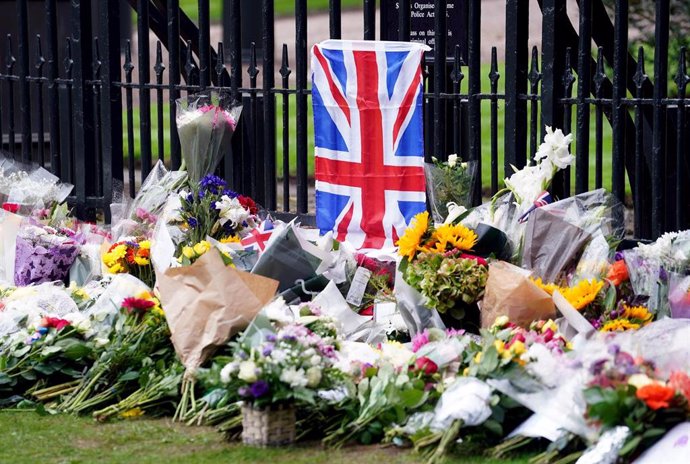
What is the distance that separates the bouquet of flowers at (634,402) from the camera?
14.2 ft

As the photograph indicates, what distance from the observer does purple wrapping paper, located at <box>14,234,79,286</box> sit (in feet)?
23.6

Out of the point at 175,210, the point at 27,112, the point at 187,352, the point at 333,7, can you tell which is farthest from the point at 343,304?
the point at 27,112

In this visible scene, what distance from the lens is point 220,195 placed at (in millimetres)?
7035

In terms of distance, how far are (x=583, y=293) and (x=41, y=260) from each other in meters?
3.28

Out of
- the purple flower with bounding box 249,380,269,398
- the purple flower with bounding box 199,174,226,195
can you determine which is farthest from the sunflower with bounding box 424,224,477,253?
the purple flower with bounding box 199,174,226,195

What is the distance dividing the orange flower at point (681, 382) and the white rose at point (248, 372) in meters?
1.51

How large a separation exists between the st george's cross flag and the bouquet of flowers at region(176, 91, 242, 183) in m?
0.73

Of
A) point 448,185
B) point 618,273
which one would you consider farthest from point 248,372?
point 448,185

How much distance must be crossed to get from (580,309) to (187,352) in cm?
171

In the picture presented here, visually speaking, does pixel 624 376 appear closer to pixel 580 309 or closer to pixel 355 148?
pixel 580 309

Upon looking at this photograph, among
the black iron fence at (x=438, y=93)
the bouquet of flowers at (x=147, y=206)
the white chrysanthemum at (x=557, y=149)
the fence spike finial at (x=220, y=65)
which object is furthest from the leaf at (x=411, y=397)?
the fence spike finial at (x=220, y=65)

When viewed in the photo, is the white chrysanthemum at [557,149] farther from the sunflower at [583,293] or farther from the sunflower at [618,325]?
the sunflower at [618,325]

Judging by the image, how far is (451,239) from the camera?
226 inches

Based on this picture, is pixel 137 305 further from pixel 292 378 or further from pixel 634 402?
pixel 634 402
